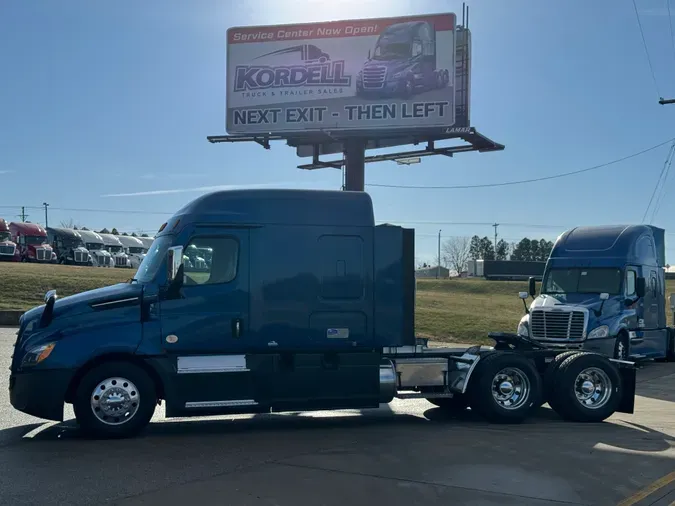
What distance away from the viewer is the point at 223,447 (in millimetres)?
8047

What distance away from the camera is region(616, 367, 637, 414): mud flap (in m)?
10.1

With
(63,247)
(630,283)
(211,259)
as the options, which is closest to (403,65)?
(630,283)

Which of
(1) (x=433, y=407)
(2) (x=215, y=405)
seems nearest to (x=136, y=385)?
(2) (x=215, y=405)

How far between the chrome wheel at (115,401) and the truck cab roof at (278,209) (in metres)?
2.02

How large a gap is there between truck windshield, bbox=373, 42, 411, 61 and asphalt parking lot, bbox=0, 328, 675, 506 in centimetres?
1500

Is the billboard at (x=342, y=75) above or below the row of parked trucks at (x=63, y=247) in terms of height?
above

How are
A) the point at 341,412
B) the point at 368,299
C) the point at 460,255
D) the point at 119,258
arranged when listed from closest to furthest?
the point at 368,299
the point at 341,412
the point at 119,258
the point at 460,255

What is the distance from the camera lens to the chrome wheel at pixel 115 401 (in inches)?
328

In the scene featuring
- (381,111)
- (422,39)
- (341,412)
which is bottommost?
(341,412)

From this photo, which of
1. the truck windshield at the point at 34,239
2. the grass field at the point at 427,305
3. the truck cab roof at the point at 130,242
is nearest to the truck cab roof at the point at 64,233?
the truck windshield at the point at 34,239

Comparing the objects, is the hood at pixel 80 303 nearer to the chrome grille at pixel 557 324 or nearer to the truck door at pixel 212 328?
the truck door at pixel 212 328

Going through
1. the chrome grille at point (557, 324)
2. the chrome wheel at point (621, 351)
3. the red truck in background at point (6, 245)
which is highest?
the red truck in background at point (6, 245)

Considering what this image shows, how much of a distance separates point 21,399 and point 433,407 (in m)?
6.24

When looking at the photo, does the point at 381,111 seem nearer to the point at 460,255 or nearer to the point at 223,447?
the point at 223,447
